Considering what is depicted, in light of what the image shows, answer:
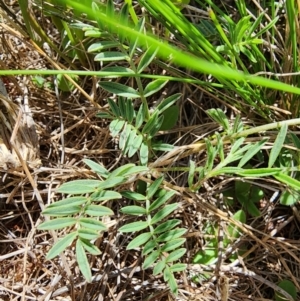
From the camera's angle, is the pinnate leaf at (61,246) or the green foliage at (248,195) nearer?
the pinnate leaf at (61,246)

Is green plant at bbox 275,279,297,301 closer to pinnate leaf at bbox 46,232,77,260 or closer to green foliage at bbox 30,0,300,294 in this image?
green foliage at bbox 30,0,300,294

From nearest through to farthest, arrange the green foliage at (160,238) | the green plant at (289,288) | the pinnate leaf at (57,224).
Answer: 1. the pinnate leaf at (57,224)
2. the green foliage at (160,238)
3. the green plant at (289,288)

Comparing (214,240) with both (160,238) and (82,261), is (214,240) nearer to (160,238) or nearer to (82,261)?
(160,238)

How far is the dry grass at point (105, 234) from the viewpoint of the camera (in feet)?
3.89

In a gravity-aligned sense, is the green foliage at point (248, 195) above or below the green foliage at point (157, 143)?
below

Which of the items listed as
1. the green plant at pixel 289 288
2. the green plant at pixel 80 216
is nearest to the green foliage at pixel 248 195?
the green plant at pixel 289 288

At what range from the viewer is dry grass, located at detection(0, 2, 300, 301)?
3.89 feet

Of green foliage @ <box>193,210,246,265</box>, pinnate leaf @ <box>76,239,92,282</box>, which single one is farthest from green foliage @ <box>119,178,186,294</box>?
green foliage @ <box>193,210,246,265</box>

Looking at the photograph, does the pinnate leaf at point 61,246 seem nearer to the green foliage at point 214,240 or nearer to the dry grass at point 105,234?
the dry grass at point 105,234

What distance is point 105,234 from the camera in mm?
1220

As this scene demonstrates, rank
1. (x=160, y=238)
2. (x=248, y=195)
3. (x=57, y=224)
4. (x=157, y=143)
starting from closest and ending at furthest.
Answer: (x=57, y=224) → (x=160, y=238) → (x=157, y=143) → (x=248, y=195)

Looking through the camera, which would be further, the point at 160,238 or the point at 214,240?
the point at 214,240

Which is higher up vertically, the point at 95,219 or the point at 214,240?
the point at 95,219

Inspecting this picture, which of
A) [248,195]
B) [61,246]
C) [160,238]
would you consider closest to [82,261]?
[61,246]
